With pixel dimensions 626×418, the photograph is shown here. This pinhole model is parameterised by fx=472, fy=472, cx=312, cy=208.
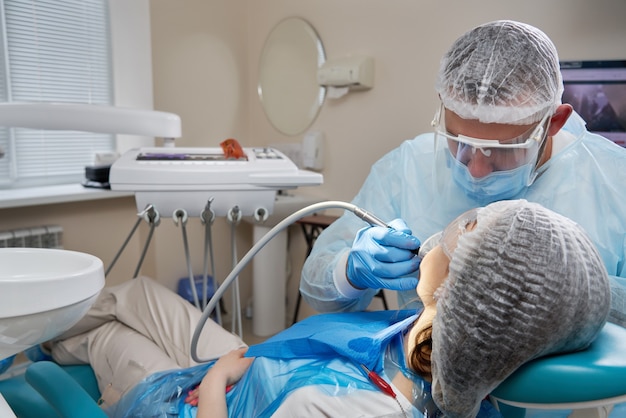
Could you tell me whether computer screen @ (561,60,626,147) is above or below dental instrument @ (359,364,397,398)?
above

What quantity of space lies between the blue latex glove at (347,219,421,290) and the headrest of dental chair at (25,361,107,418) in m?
0.58

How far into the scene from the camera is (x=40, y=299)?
2.29ft

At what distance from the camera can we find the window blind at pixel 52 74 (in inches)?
84.4

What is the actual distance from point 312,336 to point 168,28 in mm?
2216

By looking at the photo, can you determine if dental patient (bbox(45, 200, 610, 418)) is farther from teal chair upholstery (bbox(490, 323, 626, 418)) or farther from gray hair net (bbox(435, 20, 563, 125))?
gray hair net (bbox(435, 20, 563, 125))

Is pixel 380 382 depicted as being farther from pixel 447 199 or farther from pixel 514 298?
pixel 447 199

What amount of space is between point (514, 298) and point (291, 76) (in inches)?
94.7

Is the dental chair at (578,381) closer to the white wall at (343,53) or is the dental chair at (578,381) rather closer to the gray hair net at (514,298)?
the gray hair net at (514,298)

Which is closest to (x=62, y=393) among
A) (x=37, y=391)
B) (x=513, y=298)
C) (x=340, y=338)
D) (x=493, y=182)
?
(x=37, y=391)

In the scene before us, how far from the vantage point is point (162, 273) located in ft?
8.83

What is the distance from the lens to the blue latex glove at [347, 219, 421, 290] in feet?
3.10

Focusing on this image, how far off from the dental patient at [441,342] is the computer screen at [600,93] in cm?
124

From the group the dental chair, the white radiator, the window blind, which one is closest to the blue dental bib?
the dental chair

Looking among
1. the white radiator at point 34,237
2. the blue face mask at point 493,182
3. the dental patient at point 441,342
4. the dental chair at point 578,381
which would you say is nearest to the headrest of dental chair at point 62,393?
the dental patient at point 441,342
